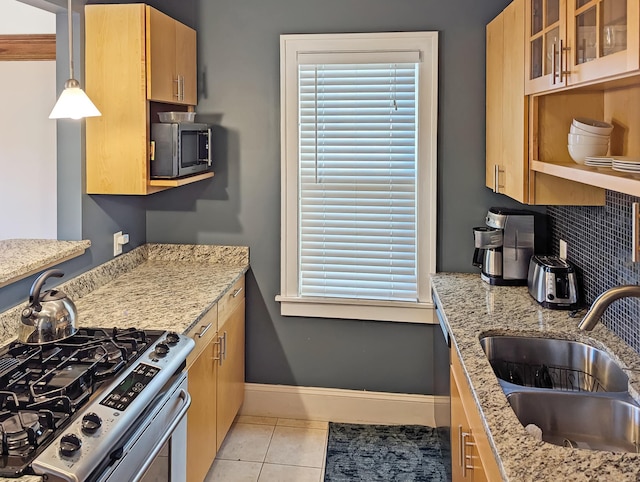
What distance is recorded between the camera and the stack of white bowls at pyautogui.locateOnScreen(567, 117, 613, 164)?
188 centimetres

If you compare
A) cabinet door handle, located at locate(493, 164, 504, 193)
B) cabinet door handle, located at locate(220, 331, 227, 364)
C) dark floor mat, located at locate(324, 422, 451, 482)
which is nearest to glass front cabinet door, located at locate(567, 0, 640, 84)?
cabinet door handle, located at locate(493, 164, 504, 193)

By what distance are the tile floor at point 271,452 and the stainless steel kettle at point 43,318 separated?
1.21 meters

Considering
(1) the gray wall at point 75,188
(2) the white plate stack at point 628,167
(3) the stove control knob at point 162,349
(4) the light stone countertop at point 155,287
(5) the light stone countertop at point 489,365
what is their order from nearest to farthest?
(5) the light stone countertop at point 489,365, (2) the white plate stack at point 628,167, (3) the stove control knob at point 162,349, (4) the light stone countertop at point 155,287, (1) the gray wall at point 75,188

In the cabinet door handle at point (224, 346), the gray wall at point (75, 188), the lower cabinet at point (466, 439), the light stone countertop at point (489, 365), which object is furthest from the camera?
the cabinet door handle at point (224, 346)

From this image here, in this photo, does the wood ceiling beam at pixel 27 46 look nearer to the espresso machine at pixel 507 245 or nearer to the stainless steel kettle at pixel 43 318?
the stainless steel kettle at pixel 43 318

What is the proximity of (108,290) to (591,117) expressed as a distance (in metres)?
2.17

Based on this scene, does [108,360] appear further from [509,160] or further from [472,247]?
[472,247]

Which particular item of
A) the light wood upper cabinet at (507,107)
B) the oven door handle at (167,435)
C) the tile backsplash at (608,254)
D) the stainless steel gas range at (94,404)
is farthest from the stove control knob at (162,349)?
the tile backsplash at (608,254)

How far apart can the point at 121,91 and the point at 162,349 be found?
1.26 metres

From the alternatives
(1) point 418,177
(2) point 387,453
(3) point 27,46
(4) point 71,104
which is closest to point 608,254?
(1) point 418,177

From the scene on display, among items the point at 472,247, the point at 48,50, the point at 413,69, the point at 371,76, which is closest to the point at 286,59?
the point at 371,76

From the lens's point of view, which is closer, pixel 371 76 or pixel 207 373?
pixel 207 373

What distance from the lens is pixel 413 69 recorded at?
10.1 ft

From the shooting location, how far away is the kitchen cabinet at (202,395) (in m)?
2.30
